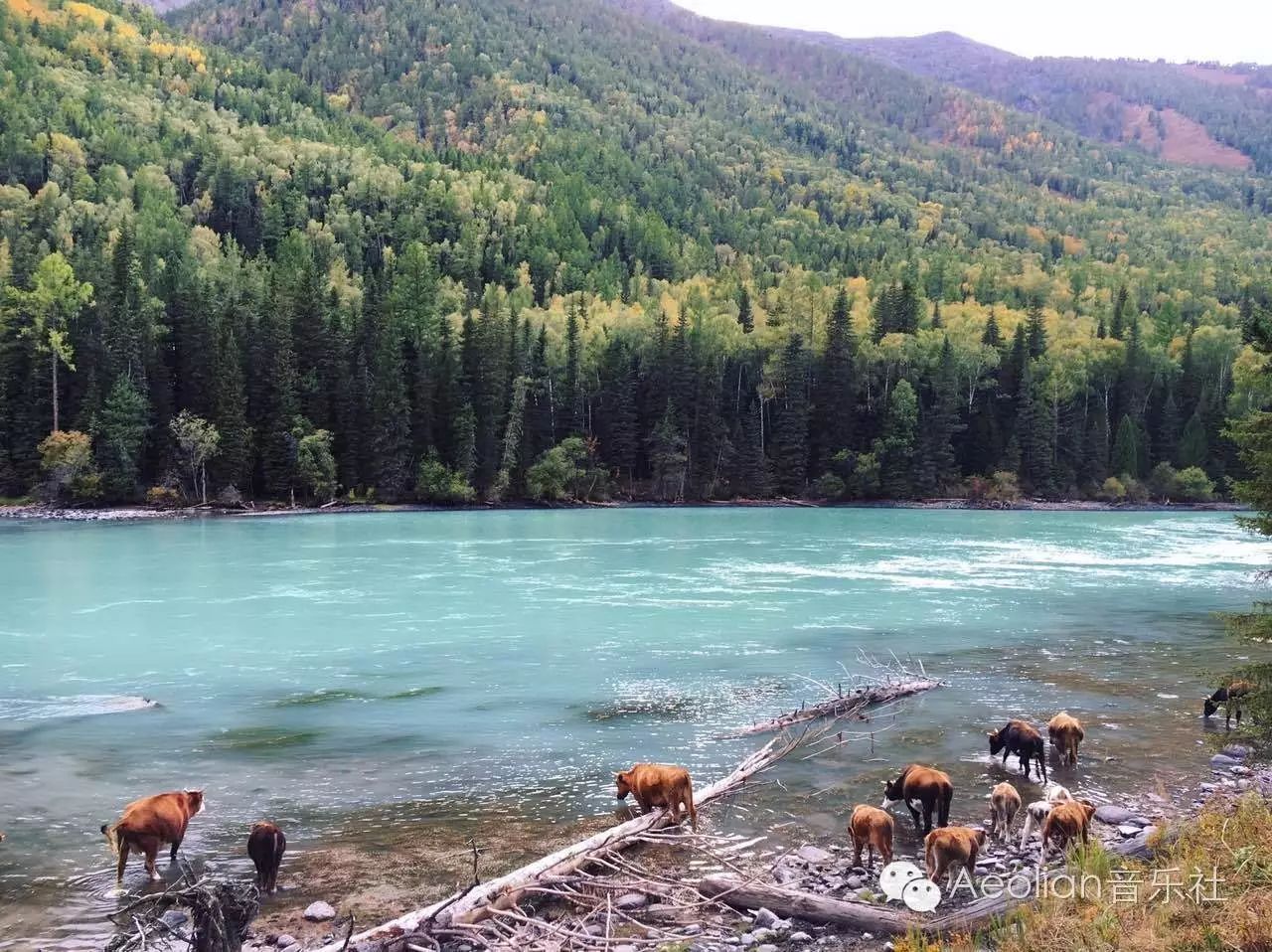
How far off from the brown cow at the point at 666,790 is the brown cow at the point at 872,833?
2328 mm

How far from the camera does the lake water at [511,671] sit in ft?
53.2

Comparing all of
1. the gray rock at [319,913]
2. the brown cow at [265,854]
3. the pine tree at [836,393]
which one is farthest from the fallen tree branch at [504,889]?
the pine tree at [836,393]

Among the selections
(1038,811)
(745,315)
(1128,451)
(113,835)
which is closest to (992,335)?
(1128,451)

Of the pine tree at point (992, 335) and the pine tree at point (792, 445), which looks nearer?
the pine tree at point (792, 445)

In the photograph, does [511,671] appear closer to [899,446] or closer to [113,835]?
[113,835]

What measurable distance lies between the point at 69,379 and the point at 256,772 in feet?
293

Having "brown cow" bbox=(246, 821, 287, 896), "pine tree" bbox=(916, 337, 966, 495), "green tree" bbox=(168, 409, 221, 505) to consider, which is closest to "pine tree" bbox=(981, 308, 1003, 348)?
"pine tree" bbox=(916, 337, 966, 495)

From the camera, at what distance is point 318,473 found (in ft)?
303

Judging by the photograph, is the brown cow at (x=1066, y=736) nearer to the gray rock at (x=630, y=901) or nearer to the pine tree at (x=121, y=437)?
the gray rock at (x=630, y=901)

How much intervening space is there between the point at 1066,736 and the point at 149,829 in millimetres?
14362

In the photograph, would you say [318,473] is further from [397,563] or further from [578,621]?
[578,621]

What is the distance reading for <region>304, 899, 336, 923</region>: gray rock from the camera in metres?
11.4

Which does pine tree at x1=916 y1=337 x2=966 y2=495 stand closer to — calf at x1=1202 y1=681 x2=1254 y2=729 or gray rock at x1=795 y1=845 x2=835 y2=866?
calf at x1=1202 y1=681 x2=1254 y2=729

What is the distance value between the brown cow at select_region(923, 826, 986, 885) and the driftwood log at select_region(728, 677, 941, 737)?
791 cm
